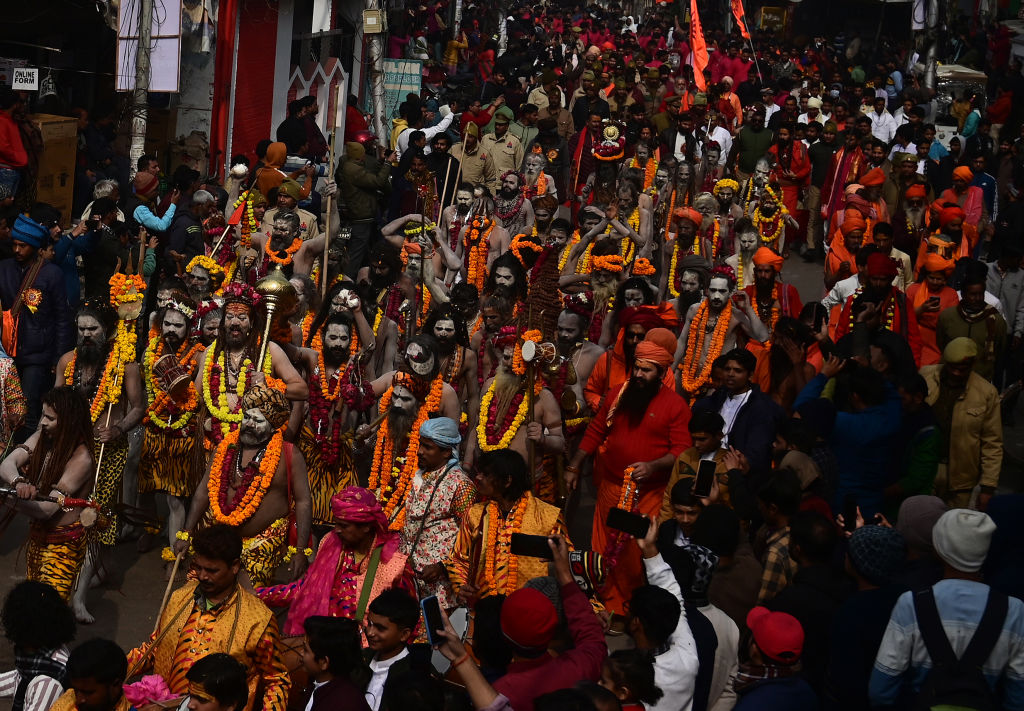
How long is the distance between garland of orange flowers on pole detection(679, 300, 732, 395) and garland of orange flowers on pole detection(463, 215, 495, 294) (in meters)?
3.43

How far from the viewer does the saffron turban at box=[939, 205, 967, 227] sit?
13249mm

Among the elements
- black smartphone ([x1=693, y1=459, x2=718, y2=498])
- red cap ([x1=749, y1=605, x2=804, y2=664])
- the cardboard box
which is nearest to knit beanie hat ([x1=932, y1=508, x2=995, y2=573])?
red cap ([x1=749, y1=605, x2=804, y2=664])

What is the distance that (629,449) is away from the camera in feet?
26.8

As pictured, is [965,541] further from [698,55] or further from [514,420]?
[698,55]

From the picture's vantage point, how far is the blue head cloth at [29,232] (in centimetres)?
1064

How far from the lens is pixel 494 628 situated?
17.6 ft

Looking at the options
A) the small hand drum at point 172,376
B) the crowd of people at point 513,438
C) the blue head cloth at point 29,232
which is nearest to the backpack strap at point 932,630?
the crowd of people at point 513,438

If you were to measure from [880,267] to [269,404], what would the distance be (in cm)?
501

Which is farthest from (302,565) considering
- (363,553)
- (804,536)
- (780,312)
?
(780,312)

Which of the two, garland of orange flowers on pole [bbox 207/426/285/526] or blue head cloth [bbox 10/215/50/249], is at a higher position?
blue head cloth [bbox 10/215/50/249]

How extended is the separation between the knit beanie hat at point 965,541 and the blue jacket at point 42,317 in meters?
7.36

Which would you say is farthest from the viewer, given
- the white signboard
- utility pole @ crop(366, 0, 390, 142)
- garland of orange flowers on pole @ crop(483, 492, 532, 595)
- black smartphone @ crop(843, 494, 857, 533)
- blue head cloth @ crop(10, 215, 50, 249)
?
utility pole @ crop(366, 0, 390, 142)

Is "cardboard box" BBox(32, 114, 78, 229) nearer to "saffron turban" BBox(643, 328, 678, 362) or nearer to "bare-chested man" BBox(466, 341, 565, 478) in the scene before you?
"bare-chested man" BBox(466, 341, 565, 478)

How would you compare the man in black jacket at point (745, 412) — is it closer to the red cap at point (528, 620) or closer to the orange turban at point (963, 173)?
the red cap at point (528, 620)
